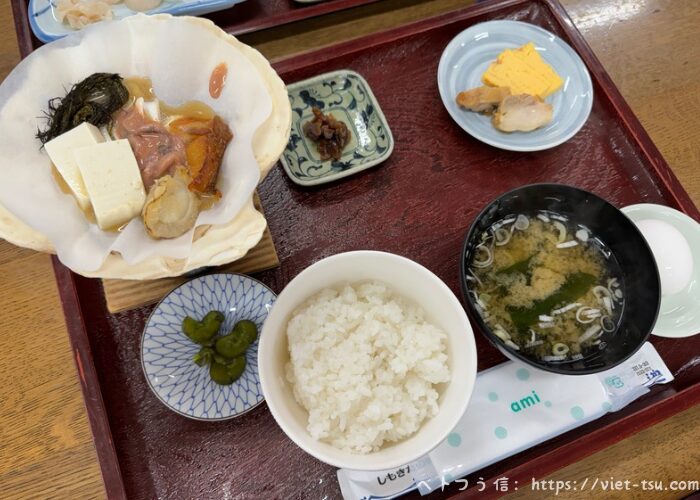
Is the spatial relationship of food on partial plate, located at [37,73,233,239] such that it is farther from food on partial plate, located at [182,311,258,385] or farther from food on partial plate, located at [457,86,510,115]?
food on partial plate, located at [457,86,510,115]

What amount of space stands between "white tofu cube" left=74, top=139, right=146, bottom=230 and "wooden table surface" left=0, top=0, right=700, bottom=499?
1.79 feet

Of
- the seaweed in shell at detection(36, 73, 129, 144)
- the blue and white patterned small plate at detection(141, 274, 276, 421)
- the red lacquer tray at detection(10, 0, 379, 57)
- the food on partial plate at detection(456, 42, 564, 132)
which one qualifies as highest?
the seaweed in shell at detection(36, 73, 129, 144)

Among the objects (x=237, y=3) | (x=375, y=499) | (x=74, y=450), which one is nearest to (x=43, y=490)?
(x=74, y=450)

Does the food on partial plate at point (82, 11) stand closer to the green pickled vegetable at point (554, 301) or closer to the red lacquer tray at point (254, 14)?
the red lacquer tray at point (254, 14)

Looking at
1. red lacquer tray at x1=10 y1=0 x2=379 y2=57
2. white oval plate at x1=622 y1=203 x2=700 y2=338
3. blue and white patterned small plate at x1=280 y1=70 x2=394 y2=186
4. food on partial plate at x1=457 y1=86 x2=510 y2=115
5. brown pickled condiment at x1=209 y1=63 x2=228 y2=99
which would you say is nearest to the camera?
brown pickled condiment at x1=209 y1=63 x2=228 y2=99

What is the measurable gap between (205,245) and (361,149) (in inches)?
31.0

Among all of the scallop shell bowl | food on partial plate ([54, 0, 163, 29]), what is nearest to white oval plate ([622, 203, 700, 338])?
the scallop shell bowl

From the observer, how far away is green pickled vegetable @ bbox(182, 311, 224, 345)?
1.53 meters

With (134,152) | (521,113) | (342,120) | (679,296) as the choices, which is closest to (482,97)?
(521,113)

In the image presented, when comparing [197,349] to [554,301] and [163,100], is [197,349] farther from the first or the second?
A: [554,301]

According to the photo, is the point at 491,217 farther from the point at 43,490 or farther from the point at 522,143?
the point at 43,490

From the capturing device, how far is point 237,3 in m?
2.20

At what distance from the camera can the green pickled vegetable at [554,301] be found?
170cm

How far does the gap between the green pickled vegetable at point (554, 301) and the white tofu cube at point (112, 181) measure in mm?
1187
